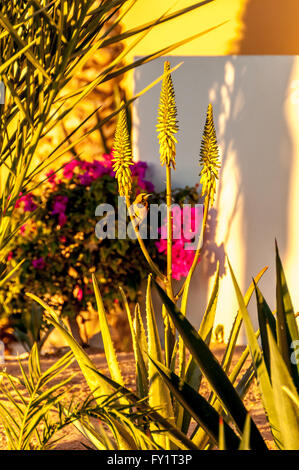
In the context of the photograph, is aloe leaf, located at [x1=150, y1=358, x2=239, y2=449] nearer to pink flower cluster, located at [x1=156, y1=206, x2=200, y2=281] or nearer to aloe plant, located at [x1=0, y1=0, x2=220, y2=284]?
aloe plant, located at [x1=0, y1=0, x2=220, y2=284]

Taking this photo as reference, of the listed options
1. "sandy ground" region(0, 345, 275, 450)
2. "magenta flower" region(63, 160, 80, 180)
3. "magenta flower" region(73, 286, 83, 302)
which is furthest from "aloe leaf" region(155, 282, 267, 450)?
"magenta flower" region(63, 160, 80, 180)

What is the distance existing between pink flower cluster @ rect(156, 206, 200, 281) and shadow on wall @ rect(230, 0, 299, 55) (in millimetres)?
1467

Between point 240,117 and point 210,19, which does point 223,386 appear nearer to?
point 240,117

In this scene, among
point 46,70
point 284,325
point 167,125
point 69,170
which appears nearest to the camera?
point 46,70

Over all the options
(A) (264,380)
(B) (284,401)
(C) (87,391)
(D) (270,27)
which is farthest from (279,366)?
(D) (270,27)

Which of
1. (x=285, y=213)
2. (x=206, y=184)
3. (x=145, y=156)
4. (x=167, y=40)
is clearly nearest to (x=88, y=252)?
(x=145, y=156)

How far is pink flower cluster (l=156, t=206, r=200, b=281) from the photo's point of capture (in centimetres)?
462

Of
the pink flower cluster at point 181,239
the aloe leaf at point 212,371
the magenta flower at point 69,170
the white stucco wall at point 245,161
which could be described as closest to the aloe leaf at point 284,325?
the aloe leaf at point 212,371

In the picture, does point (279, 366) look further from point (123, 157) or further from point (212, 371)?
point (123, 157)

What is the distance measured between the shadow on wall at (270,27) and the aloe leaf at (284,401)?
13.7 ft

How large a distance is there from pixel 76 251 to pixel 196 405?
332 cm

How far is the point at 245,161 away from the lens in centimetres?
465
